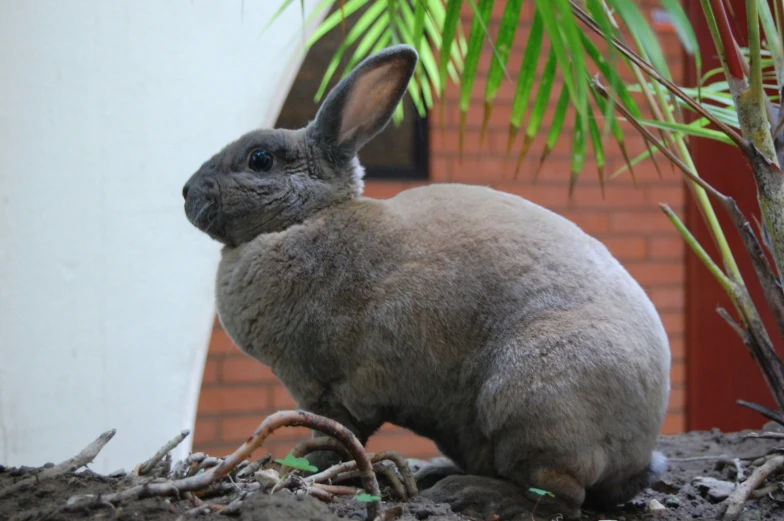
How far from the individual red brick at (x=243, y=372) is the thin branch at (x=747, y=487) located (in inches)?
109

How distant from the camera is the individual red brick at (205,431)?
14.1 feet

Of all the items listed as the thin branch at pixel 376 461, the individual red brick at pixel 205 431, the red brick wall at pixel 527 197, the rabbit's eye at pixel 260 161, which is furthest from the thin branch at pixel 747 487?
the individual red brick at pixel 205 431

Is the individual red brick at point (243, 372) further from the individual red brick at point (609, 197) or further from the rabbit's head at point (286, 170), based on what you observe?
the rabbit's head at point (286, 170)

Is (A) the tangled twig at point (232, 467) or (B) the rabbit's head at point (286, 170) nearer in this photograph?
(A) the tangled twig at point (232, 467)

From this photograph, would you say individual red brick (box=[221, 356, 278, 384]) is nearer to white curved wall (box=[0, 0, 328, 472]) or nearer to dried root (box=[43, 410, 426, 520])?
white curved wall (box=[0, 0, 328, 472])

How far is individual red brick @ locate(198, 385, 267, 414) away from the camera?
4340 mm

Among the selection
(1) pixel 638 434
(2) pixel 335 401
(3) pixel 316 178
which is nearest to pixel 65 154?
(3) pixel 316 178

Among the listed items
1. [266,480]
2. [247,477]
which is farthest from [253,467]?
[266,480]

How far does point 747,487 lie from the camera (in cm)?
197

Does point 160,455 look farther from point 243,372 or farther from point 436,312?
point 243,372

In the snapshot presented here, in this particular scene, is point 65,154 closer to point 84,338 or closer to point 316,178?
point 84,338

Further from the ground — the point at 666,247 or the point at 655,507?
the point at 666,247

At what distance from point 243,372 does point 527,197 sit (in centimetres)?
192

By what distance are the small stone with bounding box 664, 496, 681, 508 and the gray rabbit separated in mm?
123
